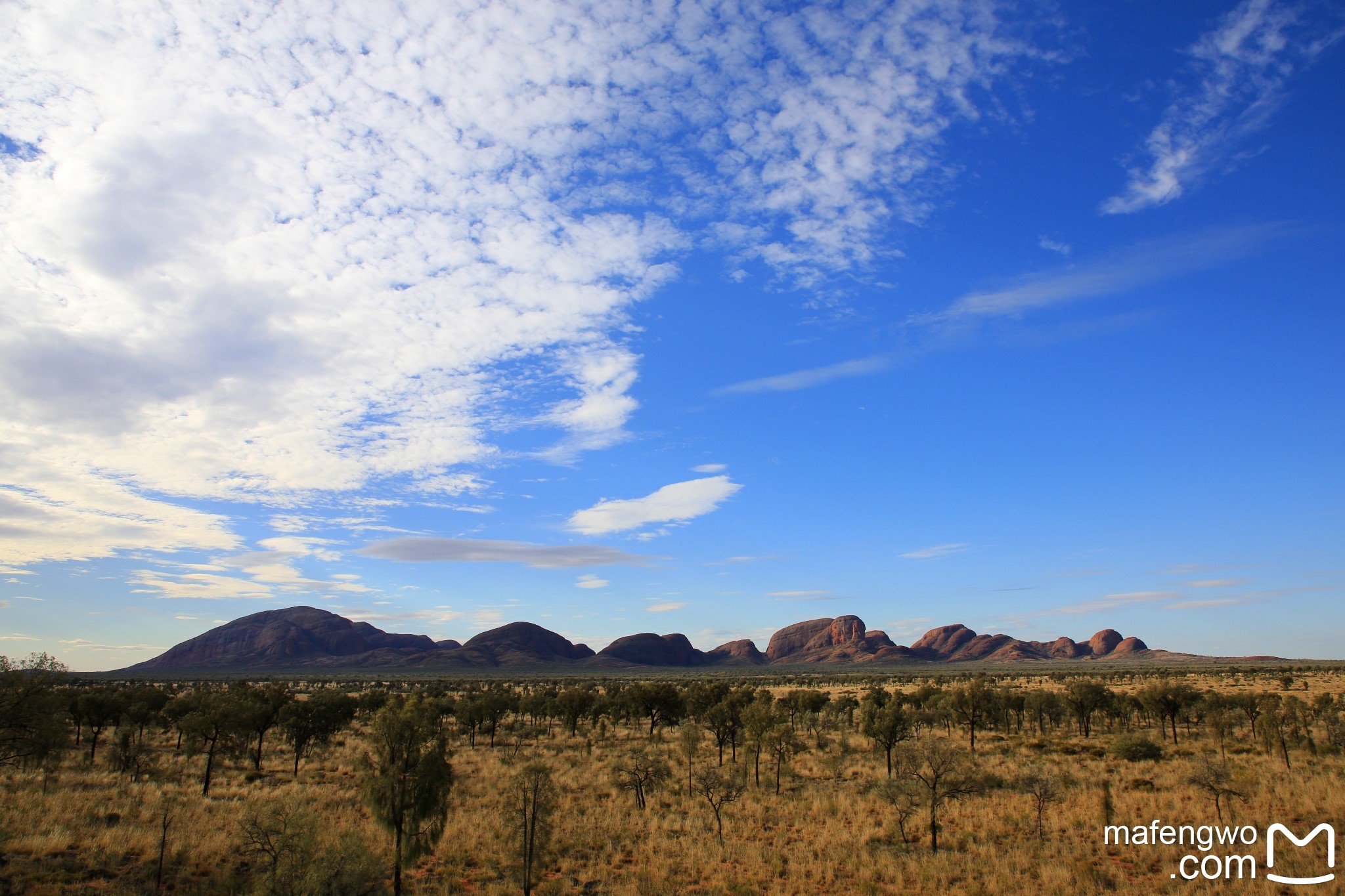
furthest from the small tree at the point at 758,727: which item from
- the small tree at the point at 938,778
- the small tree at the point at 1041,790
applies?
the small tree at the point at 1041,790

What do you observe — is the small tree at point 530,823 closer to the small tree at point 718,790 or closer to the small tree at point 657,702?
the small tree at point 718,790

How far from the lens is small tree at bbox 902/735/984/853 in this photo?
23.2 meters

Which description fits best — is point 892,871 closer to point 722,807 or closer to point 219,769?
point 722,807

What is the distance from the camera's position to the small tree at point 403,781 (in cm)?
1830

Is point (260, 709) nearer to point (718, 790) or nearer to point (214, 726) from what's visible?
point (214, 726)

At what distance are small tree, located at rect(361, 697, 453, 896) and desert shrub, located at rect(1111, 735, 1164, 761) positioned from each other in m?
34.2

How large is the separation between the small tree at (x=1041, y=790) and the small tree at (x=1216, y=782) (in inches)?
191

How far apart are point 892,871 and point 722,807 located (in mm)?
9125

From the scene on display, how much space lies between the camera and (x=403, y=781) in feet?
60.2

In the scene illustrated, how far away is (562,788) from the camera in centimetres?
3072

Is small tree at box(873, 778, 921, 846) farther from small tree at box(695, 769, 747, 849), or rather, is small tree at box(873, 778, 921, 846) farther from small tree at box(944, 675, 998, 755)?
small tree at box(944, 675, 998, 755)

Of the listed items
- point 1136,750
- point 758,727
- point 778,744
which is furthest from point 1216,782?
point 758,727

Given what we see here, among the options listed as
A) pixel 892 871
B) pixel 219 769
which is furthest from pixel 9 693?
pixel 892 871

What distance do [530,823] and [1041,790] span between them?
59.3 ft
